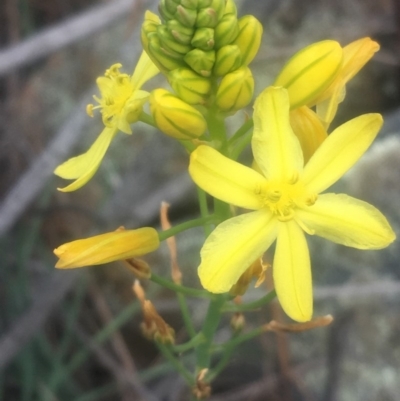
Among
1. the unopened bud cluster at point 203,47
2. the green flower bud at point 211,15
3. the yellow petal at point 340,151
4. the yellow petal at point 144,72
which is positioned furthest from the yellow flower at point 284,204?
the yellow petal at point 144,72

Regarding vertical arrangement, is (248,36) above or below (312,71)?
above

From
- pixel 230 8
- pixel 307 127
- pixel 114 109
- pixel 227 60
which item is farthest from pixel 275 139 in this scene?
pixel 114 109

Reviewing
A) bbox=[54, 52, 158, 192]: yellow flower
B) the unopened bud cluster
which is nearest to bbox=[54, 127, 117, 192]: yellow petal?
bbox=[54, 52, 158, 192]: yellow flower

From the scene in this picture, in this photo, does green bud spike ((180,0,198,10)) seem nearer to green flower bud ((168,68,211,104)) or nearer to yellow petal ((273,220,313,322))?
green flower bud ((168,68,211,104))

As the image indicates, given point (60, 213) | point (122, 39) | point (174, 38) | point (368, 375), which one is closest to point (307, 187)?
point (174, 38)

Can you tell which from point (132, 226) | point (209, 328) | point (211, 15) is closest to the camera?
point (211, 15)

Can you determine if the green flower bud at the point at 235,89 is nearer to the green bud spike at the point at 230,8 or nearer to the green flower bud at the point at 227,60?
the green flower bud at the point at 227,60

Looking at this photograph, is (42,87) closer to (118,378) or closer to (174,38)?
(118,378)

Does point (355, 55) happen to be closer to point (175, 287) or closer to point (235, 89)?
point (235, 89)
